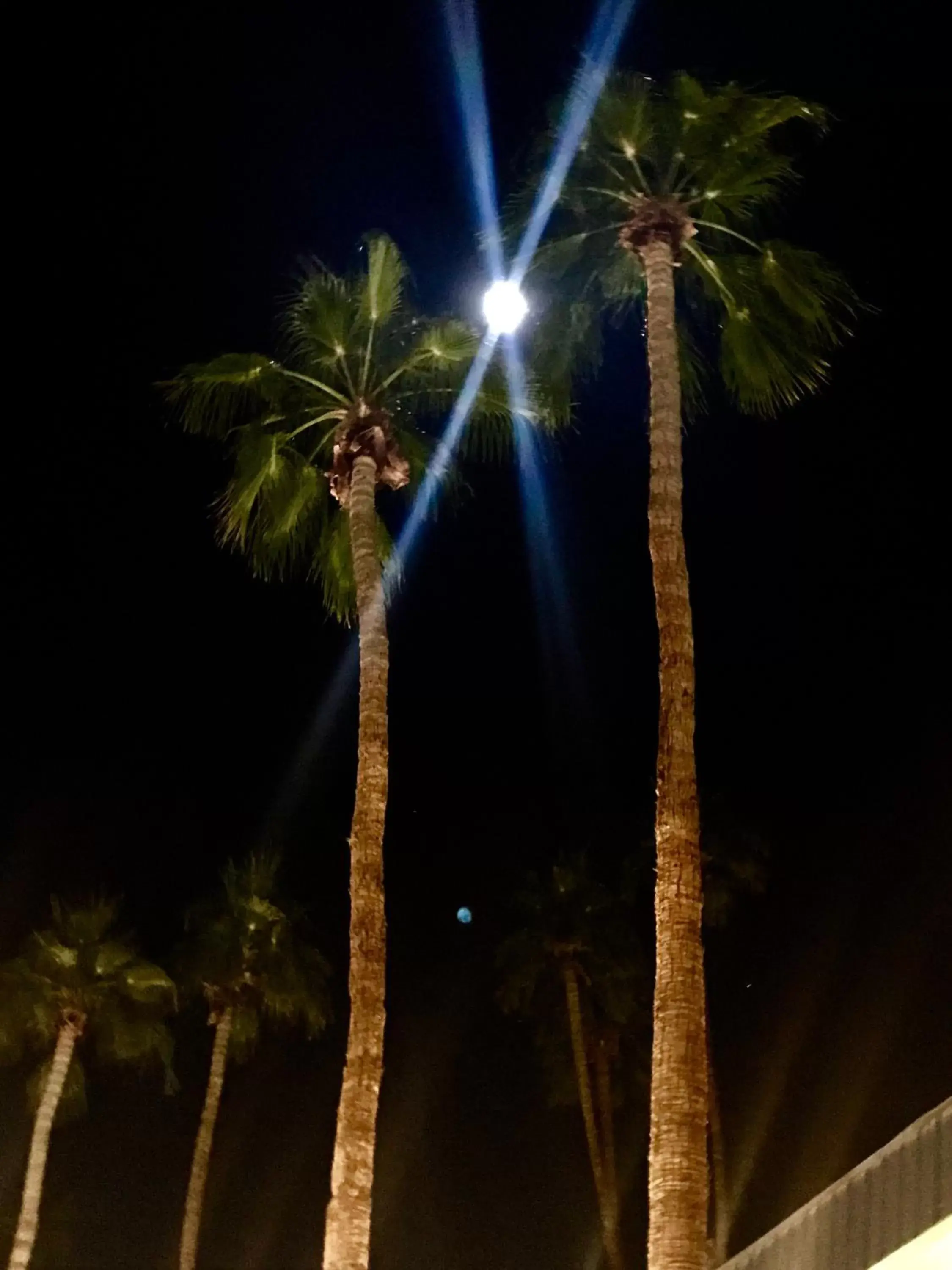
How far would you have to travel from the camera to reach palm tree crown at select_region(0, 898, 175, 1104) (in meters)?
26.6

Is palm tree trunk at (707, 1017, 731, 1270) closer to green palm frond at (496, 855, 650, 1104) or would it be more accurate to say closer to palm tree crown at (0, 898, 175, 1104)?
green palm frond at (496, 855, 650, 1104)

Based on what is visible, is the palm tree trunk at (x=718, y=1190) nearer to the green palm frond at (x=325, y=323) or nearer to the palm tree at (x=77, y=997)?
the palm tree at (x=77, y=997)

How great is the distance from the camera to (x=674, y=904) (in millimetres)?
9562

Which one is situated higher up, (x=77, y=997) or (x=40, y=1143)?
(x=77, y=997)

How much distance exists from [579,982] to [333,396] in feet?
59.7

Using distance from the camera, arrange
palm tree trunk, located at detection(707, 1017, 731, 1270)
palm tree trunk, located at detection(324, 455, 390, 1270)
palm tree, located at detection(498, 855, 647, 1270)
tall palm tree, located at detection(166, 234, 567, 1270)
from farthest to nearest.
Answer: palm tree, located at detection(498, 855, 647, 1270) < palm tree trunk, located at detection(707, 1017, 731, 1270) < tall palm tree, located at detection(166, 234, 567, 1270) < palm tree trunk, located at detection(324, 455, 390, 1270)

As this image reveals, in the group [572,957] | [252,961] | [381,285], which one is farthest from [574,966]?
[381,285]

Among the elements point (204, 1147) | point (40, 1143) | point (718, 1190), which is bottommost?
point (40, 1143)

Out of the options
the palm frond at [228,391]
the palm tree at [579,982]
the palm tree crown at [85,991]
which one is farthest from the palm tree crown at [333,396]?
the palm tree at [579,982]

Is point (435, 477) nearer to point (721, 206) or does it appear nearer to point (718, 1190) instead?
point (721, 206)

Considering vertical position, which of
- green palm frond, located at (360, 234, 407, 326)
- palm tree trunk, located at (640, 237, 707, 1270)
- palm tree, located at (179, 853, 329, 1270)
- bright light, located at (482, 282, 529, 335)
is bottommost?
palm tree trunk, located at (640, 237, 707, 1270)

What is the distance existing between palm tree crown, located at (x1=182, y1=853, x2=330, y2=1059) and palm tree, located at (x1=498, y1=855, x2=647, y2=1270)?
4604 millimetres

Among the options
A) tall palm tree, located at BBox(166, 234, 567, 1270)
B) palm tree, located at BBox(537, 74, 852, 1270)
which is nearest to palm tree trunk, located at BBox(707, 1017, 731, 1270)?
tall palm tree, located at BBox(166, 234, 567, 1270)

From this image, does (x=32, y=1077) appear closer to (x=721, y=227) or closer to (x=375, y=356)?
(x=375, y=356)
